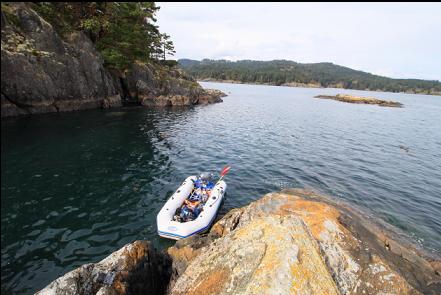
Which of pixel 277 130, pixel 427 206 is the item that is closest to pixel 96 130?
pixel 277 130

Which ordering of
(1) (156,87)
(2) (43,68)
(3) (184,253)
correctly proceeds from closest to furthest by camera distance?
(3) (184,253) → (2) (43,68) → (1) (156,87)

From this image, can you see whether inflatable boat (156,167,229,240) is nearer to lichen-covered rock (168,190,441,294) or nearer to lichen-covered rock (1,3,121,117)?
lichen-covered rock (168,190,441,294)

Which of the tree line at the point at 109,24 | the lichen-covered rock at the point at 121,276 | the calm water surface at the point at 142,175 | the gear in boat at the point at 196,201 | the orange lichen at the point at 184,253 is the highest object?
the tree line at the point at 109,24

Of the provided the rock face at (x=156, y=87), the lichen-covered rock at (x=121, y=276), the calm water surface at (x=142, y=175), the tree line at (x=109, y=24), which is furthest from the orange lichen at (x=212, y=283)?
the rock face at (x=156, y=87)

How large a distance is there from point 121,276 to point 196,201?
28.6ft

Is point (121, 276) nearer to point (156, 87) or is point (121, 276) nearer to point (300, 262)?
point (300, 262)

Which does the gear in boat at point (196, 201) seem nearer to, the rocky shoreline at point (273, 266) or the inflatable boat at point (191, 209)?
the inflatable boat at point (191, 209)

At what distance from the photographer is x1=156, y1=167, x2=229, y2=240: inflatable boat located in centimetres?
1265

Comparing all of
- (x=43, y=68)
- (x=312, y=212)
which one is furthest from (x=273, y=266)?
(x=43, y=68)

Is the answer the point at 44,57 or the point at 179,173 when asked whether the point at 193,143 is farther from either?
the point at 44,57

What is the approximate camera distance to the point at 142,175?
63.5ft

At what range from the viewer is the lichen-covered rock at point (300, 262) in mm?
5293

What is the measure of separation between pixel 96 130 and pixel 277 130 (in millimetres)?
24838

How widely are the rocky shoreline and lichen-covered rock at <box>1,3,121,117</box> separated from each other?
32.6m
